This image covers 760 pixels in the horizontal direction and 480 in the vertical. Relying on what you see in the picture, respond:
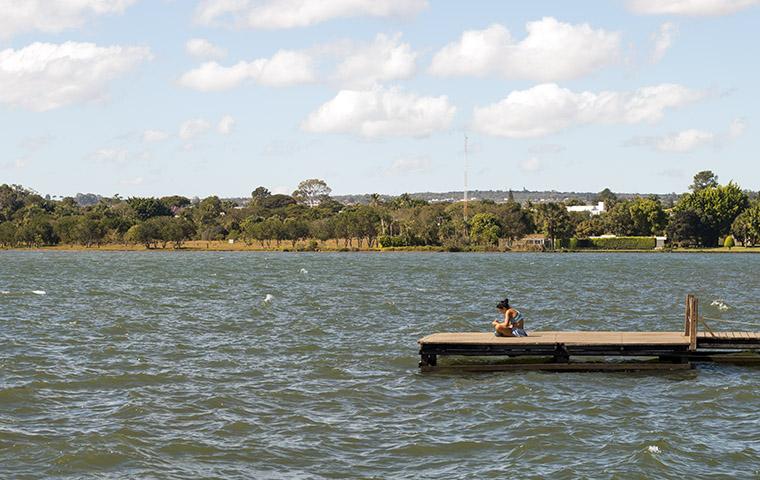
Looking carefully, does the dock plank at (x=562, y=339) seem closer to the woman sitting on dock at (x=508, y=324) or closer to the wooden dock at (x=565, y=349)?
the wooden dock at (x=565, y=349)

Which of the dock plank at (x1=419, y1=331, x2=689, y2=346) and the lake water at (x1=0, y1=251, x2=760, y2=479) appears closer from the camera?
the lake water at (x1=0, y1=251, x2=760, y2=479)

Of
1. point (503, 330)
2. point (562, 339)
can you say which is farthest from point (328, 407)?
point (562, 339)

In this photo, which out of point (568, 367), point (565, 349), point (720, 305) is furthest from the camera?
point (720, 305)

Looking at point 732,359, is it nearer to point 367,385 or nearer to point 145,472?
point 367,385

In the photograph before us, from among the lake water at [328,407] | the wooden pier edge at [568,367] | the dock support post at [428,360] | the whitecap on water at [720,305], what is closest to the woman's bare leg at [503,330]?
the wooden pier edge at [568,367]

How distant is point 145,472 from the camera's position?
22141 millimetres

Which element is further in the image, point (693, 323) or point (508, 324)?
point (508, 324)

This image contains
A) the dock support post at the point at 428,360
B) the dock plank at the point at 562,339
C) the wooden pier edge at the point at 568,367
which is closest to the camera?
the wooden pier edge at the point at 568,367

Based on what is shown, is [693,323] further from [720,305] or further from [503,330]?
[720,305]

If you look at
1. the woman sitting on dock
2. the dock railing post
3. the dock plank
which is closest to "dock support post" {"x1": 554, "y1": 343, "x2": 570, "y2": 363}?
the dock plank

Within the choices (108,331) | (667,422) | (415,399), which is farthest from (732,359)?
(108,331)

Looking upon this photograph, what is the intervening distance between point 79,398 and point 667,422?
16664 mm

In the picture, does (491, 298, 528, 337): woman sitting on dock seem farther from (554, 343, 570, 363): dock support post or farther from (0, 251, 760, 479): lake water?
(0, 251, 760, 479): lake water

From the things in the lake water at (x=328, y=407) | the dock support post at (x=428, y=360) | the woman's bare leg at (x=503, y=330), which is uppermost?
the woman's bare leg at (x=503, y=330)
